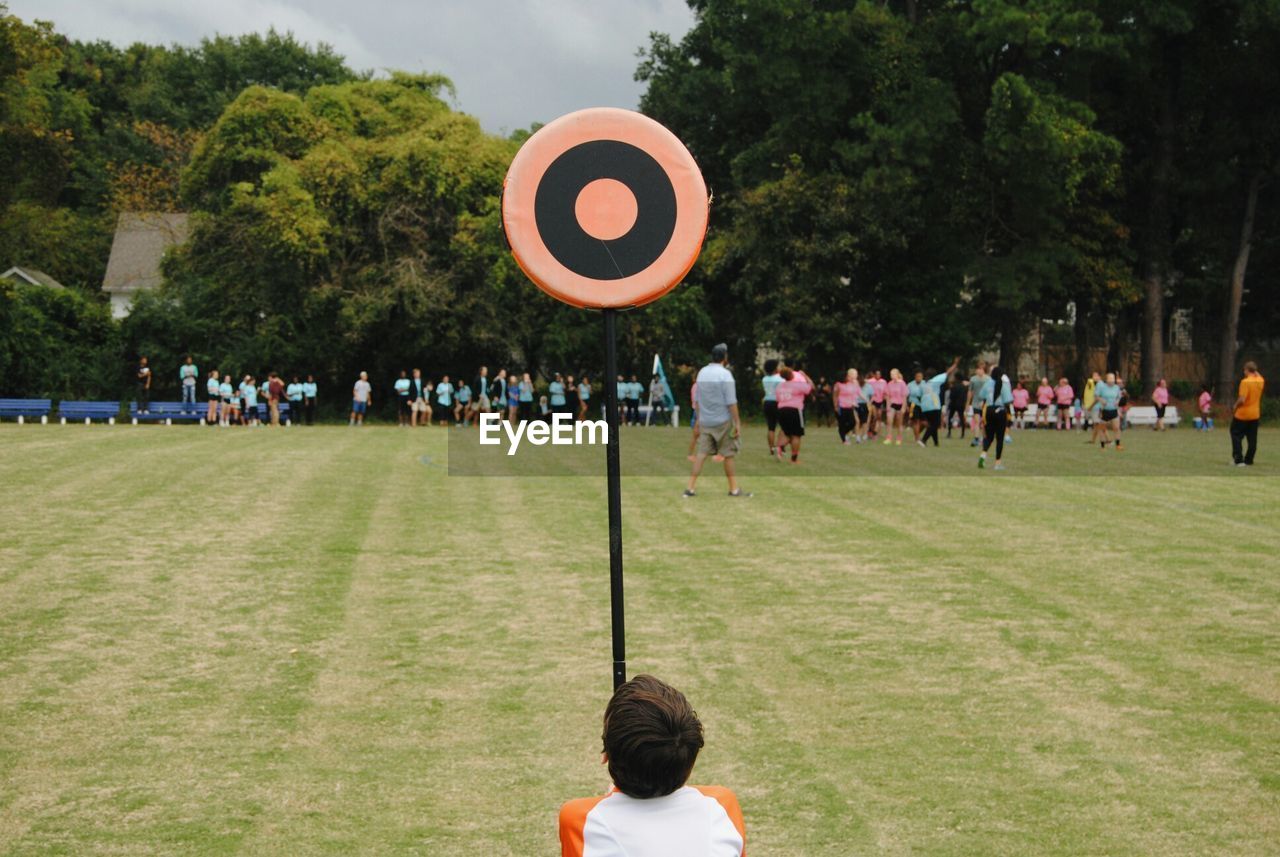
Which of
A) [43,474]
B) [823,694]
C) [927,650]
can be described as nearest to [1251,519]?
[927,650]

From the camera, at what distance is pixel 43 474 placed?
18922mm

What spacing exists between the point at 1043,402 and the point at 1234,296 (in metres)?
7.97

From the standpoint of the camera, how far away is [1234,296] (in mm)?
44344

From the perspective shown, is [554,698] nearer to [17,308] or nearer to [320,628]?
[320,628]

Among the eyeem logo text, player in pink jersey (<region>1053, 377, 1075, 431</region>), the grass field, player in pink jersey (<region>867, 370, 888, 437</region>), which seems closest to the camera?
the grass field

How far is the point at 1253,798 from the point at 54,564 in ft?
29.8

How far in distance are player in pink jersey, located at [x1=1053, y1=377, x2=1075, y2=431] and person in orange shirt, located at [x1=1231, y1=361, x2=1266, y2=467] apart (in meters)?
16.9

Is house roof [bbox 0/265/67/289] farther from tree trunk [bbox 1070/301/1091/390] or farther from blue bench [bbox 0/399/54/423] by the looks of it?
tree trunk [bbox 1070/301/1091/390]

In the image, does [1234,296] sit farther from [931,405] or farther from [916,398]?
[931,405]

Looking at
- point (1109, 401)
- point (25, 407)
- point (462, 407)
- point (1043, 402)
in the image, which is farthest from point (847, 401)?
point (25, 407)

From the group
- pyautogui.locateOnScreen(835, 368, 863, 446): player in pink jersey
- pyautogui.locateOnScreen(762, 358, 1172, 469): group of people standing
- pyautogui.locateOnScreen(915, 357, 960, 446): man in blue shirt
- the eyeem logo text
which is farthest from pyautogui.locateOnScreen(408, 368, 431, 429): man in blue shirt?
pyautogui.locateOnScreen(915, 357, 960, 446): man in blue shirt

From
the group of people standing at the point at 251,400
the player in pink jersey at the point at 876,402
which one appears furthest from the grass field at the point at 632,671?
the group of people standing at the point at 251,400

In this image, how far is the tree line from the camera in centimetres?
4138

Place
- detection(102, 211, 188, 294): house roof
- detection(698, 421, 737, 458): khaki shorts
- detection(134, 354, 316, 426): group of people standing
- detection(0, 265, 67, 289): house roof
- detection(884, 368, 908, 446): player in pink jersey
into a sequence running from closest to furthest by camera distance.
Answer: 1. detection(698, 421, 737, 458): khaki shorts
2. detection(884, 368, 908, 446): player in pink jersey
3. detection(134, 354, 316, 426): group of people standing
4. detection(0, 265, 67, 289): house roof
5. detection(102, 211, 188, 294): house roof
